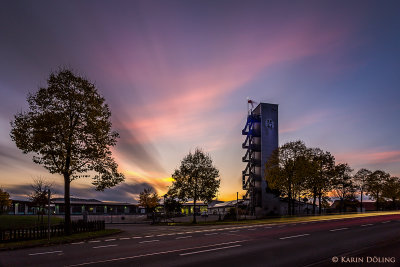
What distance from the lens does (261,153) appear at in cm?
7681

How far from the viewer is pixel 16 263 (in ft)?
40.6

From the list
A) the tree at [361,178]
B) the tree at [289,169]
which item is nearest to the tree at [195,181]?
the tree at [289,169]

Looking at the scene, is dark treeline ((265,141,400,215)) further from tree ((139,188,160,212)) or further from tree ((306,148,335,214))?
tree ((139,188,160,212))

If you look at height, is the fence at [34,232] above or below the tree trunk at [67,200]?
below

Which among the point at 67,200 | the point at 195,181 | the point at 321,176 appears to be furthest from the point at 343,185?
the point at 67,200

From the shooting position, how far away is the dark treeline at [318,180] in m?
57.7

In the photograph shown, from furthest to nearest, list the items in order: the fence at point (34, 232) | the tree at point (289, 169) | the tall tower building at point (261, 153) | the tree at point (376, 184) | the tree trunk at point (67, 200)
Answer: the tree at point (376, 184) → the tall tower building at point (261, 153) → the tree at point (289, 169) → the tree trunk at point (67, 200) → the fence at point (34, 232)

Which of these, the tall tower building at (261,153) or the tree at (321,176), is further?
the tall tower building at (261,153)

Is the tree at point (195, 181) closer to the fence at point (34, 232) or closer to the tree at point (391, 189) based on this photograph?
the fence at point (34, 232)

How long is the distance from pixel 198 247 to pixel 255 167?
217 feet

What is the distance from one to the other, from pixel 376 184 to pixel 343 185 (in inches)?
878

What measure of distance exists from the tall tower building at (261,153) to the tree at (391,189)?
4477cm

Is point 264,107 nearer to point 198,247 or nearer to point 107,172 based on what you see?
point 107,172

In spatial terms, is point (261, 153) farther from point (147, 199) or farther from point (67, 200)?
point (67, 200)
